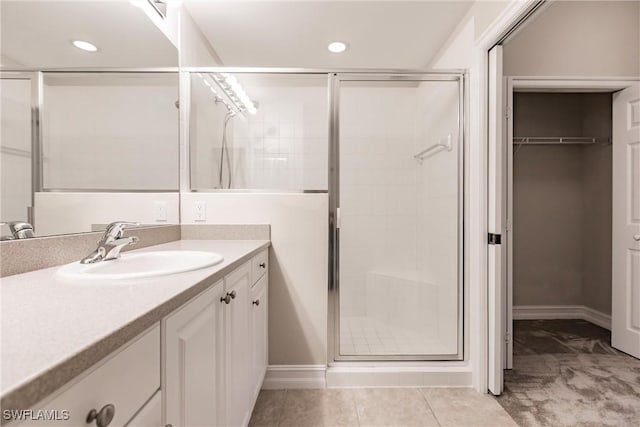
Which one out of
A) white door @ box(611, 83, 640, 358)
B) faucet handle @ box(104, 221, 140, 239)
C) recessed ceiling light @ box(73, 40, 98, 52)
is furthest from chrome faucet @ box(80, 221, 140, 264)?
white door @ box(611, 83, 640, 358)

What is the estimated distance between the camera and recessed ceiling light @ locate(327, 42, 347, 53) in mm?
2326

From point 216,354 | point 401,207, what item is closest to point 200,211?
point 216,354

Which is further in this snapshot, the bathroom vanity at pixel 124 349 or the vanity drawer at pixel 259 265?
the vanity drawer at pixel 259 265

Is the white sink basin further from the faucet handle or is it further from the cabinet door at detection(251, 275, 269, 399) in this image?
the cabinet door at detection(251, 275, 269, 399)

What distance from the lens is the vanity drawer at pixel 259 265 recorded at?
144 centimetres

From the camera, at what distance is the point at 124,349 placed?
1.67 feet

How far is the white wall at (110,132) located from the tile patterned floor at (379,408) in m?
1.37

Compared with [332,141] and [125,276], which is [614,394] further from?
[125,276]

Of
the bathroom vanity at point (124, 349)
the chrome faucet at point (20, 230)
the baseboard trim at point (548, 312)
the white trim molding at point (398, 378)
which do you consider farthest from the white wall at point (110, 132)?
the baseboard trim at point (548, 312)

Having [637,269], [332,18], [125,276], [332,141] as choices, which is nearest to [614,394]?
[637,269]

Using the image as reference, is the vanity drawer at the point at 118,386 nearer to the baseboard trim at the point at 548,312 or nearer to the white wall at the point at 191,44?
the white wall at the point at 191,44

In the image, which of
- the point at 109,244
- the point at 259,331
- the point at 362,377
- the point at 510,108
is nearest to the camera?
the point at 109,244

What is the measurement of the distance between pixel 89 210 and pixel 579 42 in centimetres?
330

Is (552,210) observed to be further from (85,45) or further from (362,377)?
(85,45)
